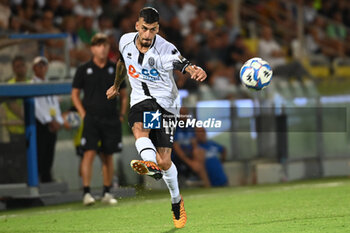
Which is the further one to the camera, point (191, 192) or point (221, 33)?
point (221, 33)

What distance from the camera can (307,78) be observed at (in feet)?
55.3

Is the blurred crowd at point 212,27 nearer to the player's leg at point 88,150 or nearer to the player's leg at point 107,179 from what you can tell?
the player's leg at point 88,150

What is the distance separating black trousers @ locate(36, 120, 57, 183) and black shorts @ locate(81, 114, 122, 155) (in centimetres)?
147

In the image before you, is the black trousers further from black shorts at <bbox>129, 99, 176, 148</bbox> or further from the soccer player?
black shorts at <bbox>129, 99, 176, 148</bbox>

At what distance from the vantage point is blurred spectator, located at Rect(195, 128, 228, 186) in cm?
1310

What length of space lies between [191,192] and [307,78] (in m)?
5.82

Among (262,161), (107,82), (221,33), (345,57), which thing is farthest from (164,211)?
(345,57)

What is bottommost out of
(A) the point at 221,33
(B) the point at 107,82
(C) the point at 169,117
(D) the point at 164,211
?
(D) the point at 164,211

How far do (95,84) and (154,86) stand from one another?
3078 millimetres

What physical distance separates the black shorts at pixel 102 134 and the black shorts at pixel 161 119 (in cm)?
294

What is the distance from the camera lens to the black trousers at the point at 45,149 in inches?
466

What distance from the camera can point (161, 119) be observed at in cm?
758

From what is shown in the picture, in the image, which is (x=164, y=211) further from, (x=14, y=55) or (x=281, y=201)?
(x=14, y=55)

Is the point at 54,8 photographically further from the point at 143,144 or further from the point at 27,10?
the point at 143,144
